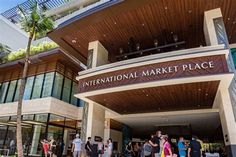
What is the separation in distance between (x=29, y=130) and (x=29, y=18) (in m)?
7.62

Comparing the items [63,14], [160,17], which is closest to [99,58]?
[160,17]

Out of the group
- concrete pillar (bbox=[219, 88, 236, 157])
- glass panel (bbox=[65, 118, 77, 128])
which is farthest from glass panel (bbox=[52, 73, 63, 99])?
concrete pillar (bbox=[219, 88, 236, 157])

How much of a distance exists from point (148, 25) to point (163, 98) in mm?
3766

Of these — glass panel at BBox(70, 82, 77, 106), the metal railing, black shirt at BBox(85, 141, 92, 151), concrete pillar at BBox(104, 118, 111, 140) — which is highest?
glass panel at BBox(70, 82, 77, 106)

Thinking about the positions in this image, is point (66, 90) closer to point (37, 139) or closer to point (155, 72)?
point (37, 139)

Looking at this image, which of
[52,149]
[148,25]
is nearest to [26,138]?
[52,149]

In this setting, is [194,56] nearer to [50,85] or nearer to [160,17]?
[160,17]

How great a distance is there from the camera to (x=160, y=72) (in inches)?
352

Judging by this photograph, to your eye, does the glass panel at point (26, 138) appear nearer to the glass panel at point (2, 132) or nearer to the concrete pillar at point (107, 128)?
the glass panel at point (2, 132)

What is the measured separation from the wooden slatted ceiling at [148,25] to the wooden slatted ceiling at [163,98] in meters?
3.20

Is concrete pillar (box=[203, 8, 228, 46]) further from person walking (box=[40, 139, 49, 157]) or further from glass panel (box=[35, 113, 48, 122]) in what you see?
glass panel (box=[35, 113, 48, 122])

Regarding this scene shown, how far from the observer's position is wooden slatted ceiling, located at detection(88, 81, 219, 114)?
947cm

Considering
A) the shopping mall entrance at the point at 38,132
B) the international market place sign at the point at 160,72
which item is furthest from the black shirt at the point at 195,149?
the shopping mall entrance at the point at 38,132

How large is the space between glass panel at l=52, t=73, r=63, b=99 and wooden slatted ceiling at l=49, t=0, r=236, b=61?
3647 mm
